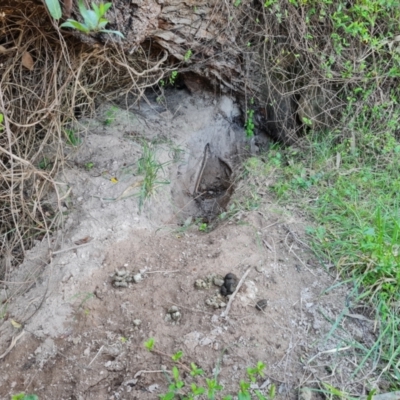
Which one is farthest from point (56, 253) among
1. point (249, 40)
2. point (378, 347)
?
point (249, 40)

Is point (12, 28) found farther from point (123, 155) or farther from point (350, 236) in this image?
point (350, 236)

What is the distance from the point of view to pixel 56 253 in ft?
7.34

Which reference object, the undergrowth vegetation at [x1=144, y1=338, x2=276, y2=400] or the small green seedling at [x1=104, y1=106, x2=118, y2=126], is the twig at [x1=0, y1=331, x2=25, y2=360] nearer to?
the undergrowth vegetation at [x1=144, y1=338, x2=276, y2=400]

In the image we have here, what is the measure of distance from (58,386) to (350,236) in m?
1.53

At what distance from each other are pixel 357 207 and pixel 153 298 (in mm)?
1276

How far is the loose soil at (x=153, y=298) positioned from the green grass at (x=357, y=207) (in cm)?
9

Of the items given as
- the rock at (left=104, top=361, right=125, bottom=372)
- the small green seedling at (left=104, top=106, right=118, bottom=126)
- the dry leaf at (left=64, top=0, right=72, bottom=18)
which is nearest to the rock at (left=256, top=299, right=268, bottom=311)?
the rock at (left=104, top=361, right=125, bottom=372)

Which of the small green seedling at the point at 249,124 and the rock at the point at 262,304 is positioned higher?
the rock at the point at 262,304

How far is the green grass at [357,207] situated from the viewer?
1916 mm

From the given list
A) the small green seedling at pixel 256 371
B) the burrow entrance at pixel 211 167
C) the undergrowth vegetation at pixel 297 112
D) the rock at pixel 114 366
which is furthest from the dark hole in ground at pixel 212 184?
the small green seedling at pixel 256 371

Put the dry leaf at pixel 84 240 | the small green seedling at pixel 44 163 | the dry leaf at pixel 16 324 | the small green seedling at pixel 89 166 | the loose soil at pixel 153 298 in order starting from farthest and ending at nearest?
the small green seedling at pixel 89 166, the small green seedling at pixel 44 163, the dry leaf at pixel 84 240, the dry leaf at pixel 16 324, the loose soil at pixel 153 298

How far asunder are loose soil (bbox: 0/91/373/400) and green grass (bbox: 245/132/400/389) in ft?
0.31

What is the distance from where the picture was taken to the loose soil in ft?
5.81

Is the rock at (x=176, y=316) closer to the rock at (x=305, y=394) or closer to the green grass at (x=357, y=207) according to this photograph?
the rock at (x=305, y=394)
